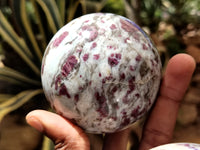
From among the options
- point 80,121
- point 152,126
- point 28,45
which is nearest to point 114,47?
point 80,121

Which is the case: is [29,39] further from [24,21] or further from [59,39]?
[59,39]

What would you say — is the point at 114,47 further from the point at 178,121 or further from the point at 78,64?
the point at 178,121

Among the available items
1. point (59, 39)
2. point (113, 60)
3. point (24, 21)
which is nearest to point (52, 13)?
point (24, 21)

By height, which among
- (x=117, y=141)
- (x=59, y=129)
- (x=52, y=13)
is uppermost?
(x=52, y=13)

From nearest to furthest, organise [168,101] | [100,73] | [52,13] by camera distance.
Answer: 1. [100,73]
2. [168,101]
3. [52,13]

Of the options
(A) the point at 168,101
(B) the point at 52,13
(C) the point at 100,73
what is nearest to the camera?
(C) the point at 100,73

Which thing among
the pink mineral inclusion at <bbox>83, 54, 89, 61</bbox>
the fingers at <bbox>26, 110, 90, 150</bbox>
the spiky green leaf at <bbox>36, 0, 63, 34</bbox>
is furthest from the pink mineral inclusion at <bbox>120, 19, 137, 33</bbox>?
the spiky green leaf at <bbox>36, 0, 63, 34</bbox>
